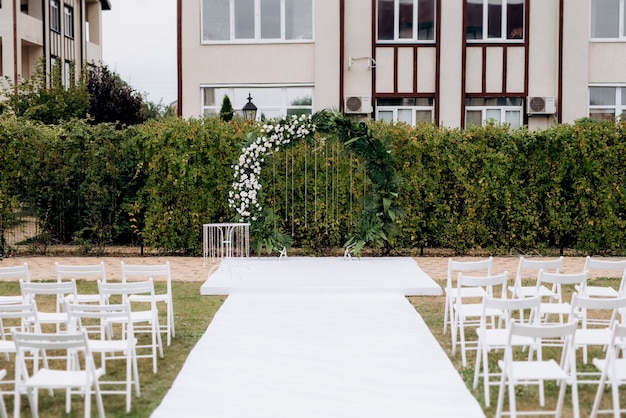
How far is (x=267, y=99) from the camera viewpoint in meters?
22.5

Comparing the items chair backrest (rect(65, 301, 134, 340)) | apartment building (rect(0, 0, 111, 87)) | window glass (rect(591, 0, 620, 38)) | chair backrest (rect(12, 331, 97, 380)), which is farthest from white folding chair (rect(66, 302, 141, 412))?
apartment building (rect(0, 0, 111, 87))

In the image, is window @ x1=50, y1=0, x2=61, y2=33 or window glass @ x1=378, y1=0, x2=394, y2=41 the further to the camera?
window @ x1=50, y1=0, x2=61, y2=33

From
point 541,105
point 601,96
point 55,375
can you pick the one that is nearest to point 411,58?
point 541,105

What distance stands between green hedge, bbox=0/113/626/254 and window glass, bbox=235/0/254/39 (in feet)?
19.1

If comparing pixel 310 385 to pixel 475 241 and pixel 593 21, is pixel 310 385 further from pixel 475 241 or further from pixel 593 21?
pixel 593 21

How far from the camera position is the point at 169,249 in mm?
17797

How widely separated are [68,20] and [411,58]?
67.3ft

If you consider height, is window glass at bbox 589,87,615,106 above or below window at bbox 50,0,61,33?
below

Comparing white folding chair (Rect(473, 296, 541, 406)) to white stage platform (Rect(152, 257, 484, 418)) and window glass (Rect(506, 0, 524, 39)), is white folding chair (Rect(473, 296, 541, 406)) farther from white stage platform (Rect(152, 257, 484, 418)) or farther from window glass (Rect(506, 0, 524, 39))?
window glass (Rect(506, 0, 524, 39))

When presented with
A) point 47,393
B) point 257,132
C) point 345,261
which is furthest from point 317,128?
point 47,393

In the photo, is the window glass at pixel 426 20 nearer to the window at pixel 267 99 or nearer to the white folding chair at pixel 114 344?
the window at pixel 267 99

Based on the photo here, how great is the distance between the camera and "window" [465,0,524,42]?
2217 centimetres

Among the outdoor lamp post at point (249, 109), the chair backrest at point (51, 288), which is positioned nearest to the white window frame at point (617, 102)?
the outdoor lamp post at point (249, 109)

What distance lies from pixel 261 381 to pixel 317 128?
9.06 metres
